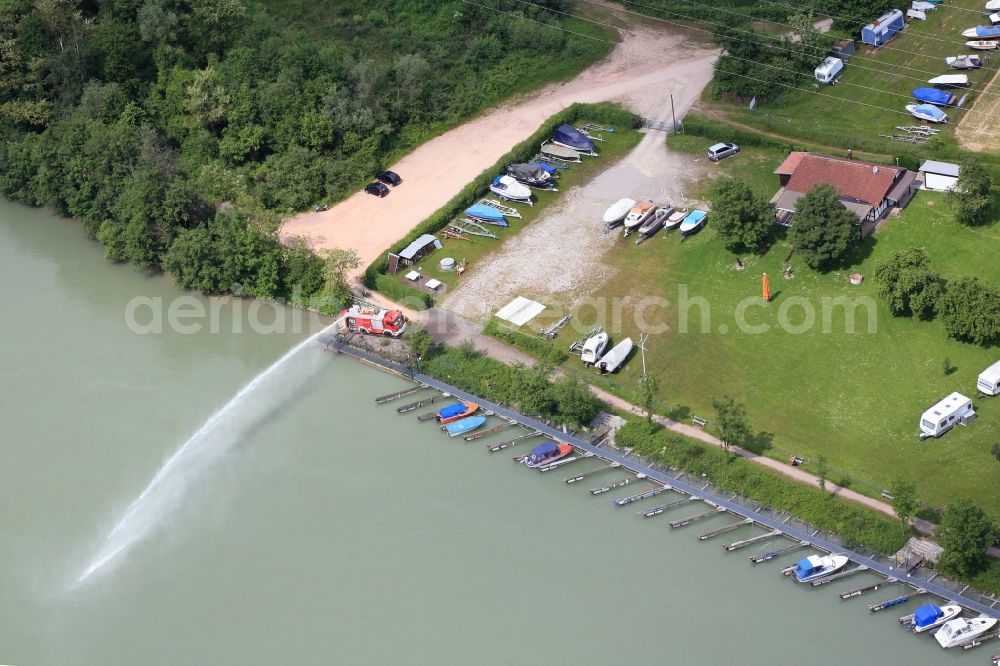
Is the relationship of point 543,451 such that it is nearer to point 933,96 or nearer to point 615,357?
point 615,357

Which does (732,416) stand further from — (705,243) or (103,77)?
(103,77)

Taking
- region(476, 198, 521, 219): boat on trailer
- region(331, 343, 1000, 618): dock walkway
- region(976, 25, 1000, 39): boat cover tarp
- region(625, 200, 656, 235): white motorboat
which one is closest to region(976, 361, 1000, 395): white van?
region(331, 343, 1000, 618): dock walkway

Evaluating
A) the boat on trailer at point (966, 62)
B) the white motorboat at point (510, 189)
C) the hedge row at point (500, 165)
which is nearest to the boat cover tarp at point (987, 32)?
the boat on trailer at point (966, 62)

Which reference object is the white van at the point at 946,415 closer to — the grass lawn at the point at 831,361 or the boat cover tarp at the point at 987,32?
the grass lawn at the point at 831,361

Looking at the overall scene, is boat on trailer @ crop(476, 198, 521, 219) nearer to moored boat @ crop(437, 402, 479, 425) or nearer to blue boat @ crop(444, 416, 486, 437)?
moored boat @ crop(437, 402, 479, 425)

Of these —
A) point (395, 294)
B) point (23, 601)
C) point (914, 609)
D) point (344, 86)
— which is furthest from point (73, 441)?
point (914, 609)
